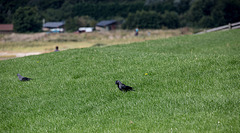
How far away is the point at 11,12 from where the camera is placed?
106m

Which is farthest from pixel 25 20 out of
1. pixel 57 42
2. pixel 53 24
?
pixel 57 42

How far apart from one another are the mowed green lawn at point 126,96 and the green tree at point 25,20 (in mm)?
73846

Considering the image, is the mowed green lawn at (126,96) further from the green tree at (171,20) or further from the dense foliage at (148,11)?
the green tree at (171,20)

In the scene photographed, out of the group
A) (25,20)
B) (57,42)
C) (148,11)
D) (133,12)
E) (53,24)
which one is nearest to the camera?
(57,42)

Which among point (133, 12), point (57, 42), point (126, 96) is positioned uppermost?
point (133, 12)

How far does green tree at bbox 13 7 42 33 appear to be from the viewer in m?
83.6

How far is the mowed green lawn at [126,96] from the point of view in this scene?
7336mm

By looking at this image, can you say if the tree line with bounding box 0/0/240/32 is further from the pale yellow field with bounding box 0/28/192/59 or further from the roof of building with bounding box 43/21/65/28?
the pale yellow field with bounding box 0/28/192/59

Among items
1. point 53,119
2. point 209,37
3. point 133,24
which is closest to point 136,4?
point 133,24

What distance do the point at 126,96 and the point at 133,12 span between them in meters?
103

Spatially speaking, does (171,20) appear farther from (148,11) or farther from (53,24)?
(53,24)

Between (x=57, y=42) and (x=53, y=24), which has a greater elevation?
(x=53, y=24)

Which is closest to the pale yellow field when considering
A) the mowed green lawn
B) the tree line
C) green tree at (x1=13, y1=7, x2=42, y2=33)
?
green tree at (x1=13, y1=7, x2=42, y2=33)

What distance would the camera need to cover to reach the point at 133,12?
359 ft
